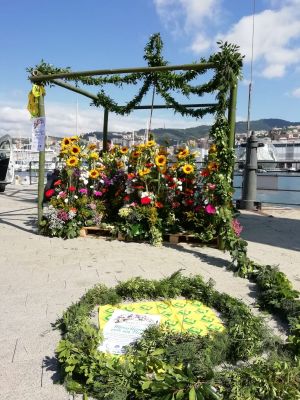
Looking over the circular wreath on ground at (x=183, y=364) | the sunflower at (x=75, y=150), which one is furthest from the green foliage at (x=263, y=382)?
the sunflower at (x=75, y=150)

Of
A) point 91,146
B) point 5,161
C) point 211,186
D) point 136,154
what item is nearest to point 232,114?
point 211,186

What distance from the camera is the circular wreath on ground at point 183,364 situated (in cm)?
212

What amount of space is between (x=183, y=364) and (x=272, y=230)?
5449 mm

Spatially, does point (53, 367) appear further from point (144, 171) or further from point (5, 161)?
point (5, 161)

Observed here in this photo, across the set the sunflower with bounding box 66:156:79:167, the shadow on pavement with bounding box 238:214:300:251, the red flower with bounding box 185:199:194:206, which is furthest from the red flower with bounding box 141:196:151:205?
the shadow on pavement with bounding box 238:214:300:251

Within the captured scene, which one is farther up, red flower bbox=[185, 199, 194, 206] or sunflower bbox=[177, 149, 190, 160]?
sunflower bbox=[177, 149, 190, 160]

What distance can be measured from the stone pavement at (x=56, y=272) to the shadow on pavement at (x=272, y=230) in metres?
0.02

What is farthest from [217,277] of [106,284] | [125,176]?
[125,176]

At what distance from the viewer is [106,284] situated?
13.6 feet

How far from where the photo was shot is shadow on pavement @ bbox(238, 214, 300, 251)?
637 centimetres

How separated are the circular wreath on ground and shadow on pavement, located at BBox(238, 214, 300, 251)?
3428 millimetres

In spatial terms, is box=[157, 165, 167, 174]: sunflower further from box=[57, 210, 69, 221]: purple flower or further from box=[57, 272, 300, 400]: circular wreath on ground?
box=[57, 272, 300, 400]: circular wreath on ground

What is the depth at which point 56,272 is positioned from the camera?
457cm

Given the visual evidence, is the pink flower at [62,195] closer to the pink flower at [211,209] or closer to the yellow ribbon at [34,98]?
the yellow ribbon at [34,98]
